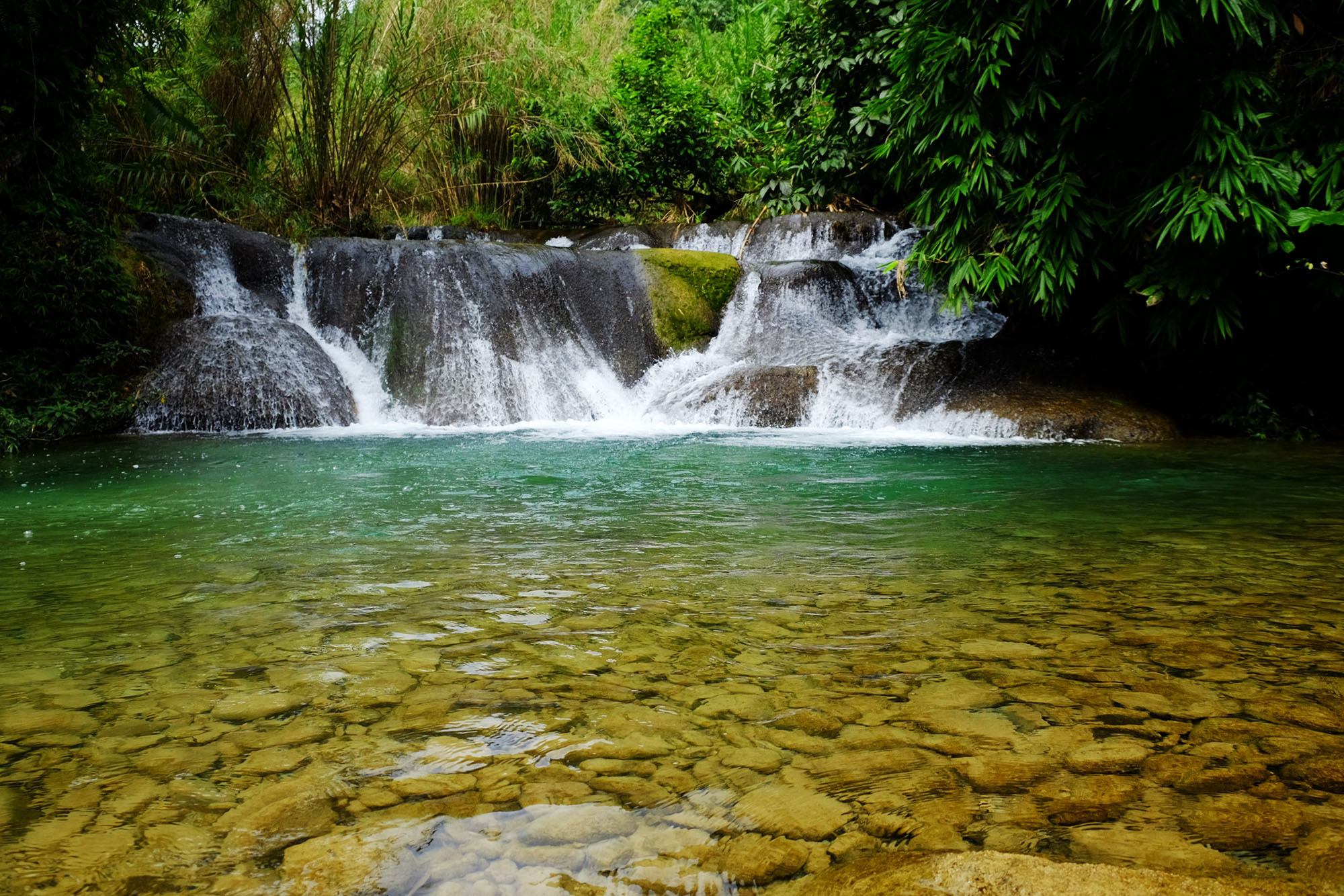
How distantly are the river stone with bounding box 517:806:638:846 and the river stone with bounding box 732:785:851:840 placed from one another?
0.19 meters

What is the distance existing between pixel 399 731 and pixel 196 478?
4.15 meters

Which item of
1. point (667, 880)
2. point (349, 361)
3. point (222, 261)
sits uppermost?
point (222, 261)

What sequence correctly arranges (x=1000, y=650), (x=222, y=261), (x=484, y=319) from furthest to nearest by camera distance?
(x=484, y=319) → (x=222, y=261) → (x=1000, y=650)

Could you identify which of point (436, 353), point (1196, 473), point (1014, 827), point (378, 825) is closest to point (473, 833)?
point (378, 825)

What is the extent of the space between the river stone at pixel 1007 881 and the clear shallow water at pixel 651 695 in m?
0.05

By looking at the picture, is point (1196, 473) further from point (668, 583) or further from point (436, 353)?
point (436, 353)

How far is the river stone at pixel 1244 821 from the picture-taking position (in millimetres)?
1280

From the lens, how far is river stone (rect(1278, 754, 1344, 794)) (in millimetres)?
1438

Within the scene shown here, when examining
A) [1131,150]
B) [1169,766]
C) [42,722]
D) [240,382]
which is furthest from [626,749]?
[240,382]

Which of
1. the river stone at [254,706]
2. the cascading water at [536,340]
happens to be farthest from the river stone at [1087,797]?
the cascading water at [536,340]

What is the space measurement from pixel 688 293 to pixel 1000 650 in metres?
9.27

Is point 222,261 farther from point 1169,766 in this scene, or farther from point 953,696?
point 1169,766

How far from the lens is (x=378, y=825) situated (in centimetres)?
138

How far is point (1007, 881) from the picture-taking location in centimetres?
118
